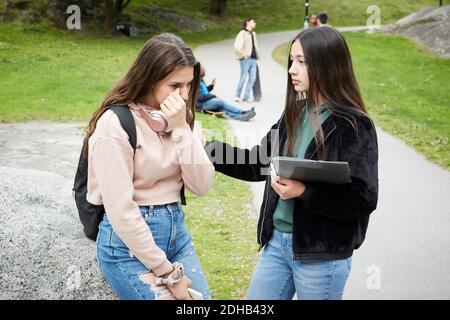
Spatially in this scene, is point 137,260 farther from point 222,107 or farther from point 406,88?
point 406,88

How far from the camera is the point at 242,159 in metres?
3.68

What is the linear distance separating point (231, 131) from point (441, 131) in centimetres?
408

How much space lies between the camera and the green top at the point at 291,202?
318cm

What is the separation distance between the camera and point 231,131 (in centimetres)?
1183

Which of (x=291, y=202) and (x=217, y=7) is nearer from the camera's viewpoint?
(x=291, y=202)

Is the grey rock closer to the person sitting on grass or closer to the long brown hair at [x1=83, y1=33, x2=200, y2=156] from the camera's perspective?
the person sitting on grass

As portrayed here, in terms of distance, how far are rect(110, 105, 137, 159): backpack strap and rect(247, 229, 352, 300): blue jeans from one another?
34.6 inches

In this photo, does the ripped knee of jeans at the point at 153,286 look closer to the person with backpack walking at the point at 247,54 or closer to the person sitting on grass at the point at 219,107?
the person sitting on grass at the point at 219,107

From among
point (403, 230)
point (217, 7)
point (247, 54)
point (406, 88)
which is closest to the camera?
point (403, 230)

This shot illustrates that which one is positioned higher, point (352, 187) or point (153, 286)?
point (352, 187)

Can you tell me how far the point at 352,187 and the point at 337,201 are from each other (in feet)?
0.32

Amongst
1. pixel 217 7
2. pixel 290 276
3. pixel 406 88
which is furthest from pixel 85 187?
pixel 217 7

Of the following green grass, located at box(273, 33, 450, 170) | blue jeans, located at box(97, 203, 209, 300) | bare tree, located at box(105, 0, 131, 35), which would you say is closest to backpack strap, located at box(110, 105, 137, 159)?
blue jeans, located at box(97, 203, 209, 300)
